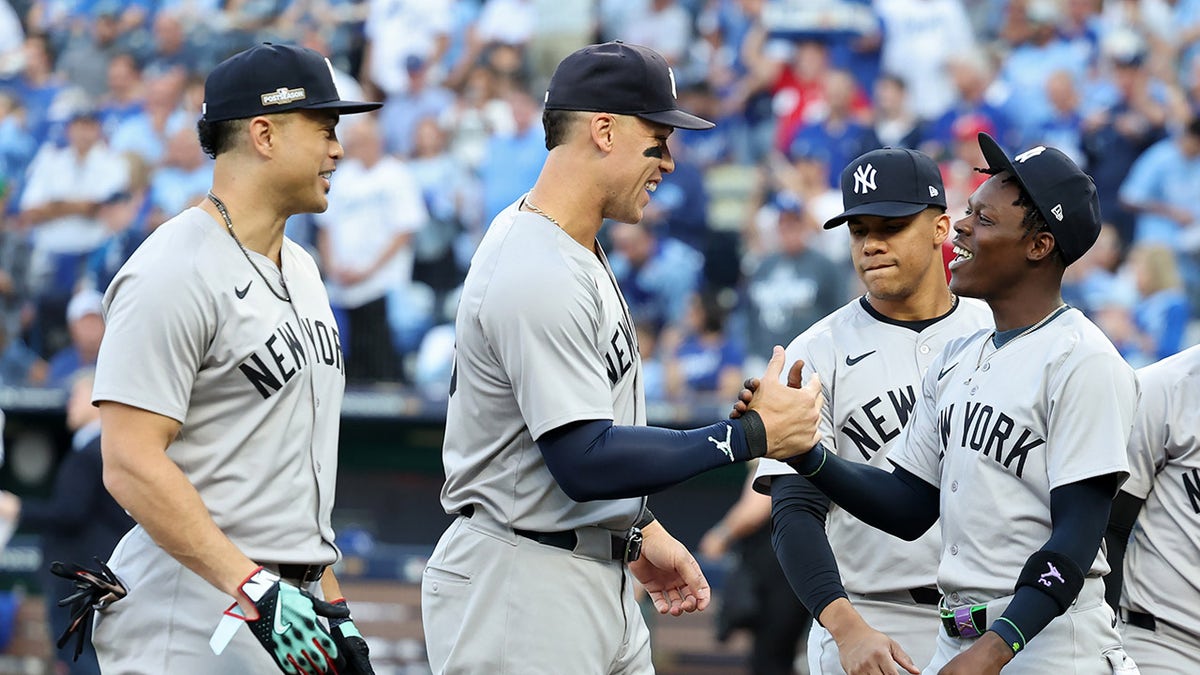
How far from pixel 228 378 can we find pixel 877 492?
1.56 m

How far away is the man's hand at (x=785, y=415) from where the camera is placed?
3336 millimetres

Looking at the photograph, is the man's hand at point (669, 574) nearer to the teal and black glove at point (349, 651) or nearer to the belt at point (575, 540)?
the belt at point (575, 540)

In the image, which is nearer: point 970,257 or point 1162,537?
point 970,257

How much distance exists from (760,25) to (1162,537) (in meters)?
8.30

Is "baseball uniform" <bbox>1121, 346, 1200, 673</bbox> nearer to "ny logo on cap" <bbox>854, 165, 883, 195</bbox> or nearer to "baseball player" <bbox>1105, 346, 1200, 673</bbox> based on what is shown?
"baseball player" <bbox>1105, 346, 1200, 673</bbox>

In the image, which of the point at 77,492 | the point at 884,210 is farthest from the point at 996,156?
the point at 77,492

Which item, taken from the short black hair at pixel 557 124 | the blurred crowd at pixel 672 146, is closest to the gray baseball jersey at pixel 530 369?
the short black hair at pixel 557 124

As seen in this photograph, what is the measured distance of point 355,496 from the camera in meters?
10.4

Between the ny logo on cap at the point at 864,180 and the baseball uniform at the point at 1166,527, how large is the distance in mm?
888

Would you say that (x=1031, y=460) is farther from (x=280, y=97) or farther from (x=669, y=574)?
(x=280, y=97)

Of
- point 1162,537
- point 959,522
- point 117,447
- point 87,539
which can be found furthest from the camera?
point 87,539

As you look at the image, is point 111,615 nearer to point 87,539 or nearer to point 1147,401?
point 1147,401

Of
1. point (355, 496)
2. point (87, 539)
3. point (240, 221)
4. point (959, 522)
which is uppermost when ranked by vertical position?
point (240, 221)

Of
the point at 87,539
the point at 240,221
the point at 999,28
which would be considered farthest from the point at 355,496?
the point at 240,221
